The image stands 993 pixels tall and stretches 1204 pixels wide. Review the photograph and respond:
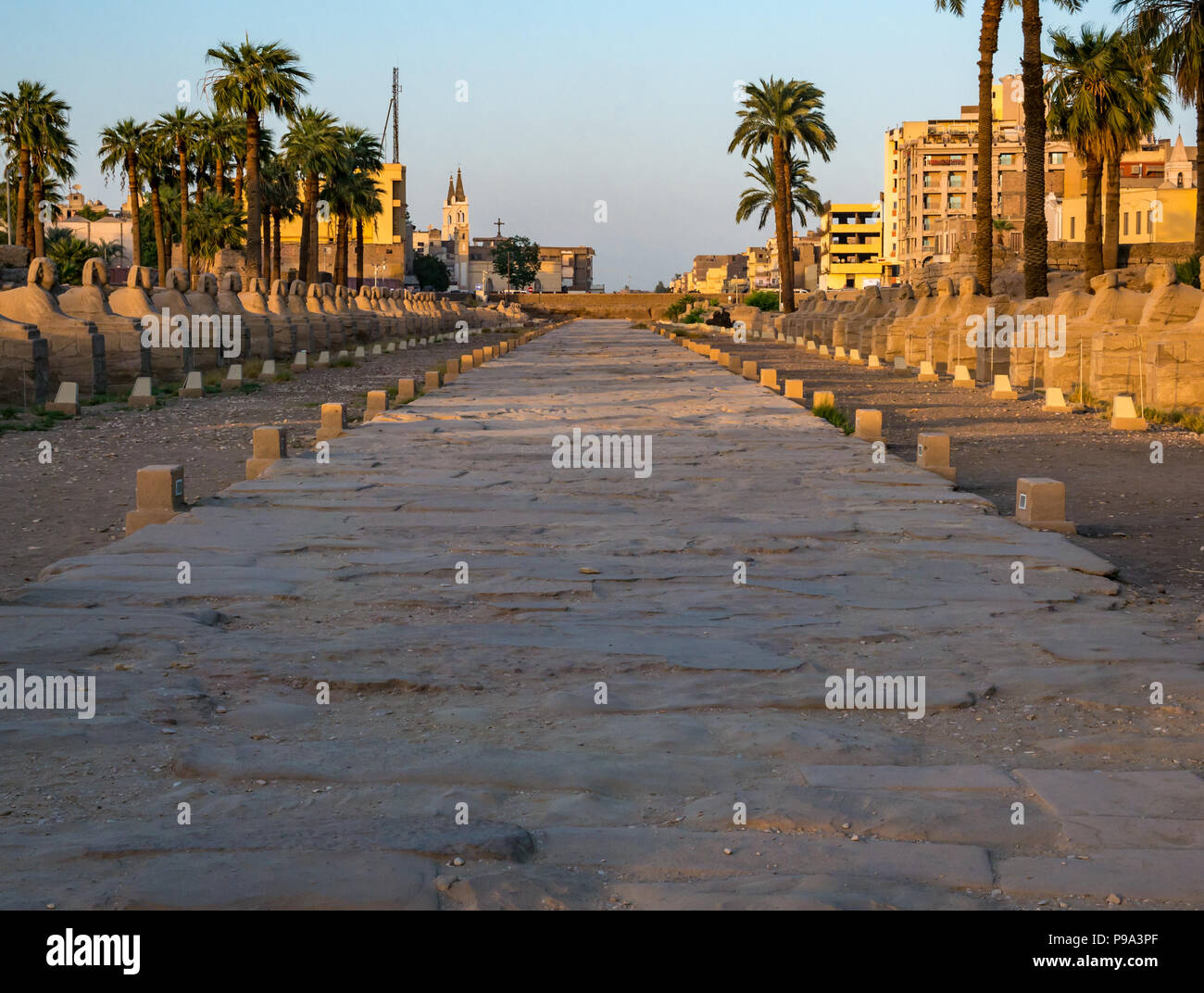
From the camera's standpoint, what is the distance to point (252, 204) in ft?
122

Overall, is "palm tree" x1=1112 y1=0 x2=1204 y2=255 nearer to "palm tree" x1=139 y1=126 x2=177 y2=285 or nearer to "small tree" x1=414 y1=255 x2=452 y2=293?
"palm tree" x1=139 y1=126 x2=177 y2=285

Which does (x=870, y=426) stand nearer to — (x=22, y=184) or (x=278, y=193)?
(x=22, y=184)

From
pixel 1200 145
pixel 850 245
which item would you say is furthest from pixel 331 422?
pixel 850 245

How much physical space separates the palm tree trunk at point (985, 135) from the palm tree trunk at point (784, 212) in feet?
71.6

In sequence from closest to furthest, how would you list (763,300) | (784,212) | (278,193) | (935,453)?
(935,453) → (784,212) → (278,193) → (763,300)

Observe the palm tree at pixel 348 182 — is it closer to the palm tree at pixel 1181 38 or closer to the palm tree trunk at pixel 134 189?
the palm tree trunk at pixel 134 189

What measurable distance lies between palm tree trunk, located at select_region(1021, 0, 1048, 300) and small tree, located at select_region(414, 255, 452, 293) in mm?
107176

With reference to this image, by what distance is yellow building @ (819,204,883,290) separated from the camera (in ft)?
429

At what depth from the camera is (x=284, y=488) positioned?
31.9ft

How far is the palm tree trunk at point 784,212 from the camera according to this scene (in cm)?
5244

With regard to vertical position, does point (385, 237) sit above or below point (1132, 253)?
above

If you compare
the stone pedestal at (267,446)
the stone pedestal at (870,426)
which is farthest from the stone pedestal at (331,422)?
the stone pedestal at (870,426)

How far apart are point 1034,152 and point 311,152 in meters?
33.0

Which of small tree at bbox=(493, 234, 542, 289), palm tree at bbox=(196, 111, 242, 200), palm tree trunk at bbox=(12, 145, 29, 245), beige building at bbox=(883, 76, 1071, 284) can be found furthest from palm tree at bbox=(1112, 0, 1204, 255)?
small tree at bbox=(493, 234, 542, 289)
